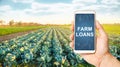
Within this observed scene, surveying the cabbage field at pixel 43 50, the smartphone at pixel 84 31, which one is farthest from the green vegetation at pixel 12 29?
the smartphone at pixel 84 31

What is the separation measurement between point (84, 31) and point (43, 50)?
359mm

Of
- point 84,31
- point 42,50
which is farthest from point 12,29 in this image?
point 84,31

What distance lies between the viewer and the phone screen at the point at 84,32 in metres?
2.08

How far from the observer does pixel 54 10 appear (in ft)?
7.78

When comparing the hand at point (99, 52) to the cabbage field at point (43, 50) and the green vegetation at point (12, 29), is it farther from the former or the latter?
the green vegetation at point (12, 29)

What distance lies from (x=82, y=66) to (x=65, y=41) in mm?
195

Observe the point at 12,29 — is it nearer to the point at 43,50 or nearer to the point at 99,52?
the point at 43,50

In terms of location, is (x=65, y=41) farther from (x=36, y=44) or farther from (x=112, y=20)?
(x=112, y=20)

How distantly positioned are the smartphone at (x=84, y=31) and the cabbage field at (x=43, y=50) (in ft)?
0.65

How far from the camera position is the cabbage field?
89.8 inches

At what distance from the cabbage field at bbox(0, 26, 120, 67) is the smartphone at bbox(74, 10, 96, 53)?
0.65 ft

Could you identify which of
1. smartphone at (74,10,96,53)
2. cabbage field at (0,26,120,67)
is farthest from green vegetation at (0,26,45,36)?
smartphone at (74,10,96,53)

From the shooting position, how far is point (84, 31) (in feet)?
6.83

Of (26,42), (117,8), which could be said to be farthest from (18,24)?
(117,8)
